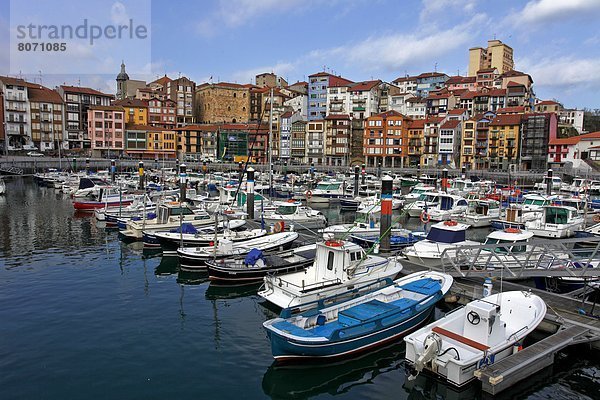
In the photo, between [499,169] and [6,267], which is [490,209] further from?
[499,169]

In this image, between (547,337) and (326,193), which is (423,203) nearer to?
(326,193)

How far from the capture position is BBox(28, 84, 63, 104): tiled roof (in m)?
118

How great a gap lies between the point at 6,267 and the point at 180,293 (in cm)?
1274

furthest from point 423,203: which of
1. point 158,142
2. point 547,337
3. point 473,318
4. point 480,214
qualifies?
point 158,142

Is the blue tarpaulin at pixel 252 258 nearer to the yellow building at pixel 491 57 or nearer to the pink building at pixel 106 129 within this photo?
the pink building at pixel 106 129

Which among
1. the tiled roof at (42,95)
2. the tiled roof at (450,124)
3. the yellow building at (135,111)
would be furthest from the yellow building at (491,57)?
the tiled roof at (42,95)

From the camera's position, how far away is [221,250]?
26750 millimetres

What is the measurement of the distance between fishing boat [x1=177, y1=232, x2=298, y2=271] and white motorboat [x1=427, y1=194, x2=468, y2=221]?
879 inches

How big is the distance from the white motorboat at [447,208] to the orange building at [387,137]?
63.4 meters

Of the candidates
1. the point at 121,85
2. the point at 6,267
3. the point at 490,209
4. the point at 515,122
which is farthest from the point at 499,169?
the point at 121,85

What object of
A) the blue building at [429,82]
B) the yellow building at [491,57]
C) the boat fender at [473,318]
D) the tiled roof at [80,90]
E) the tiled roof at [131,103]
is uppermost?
the yellow building at [491,57]

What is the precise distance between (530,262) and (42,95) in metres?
128

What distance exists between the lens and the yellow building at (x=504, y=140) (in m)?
102

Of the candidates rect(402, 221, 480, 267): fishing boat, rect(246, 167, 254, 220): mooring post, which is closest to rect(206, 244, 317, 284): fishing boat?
rect(402, 221, 480, 267): fishing boat
